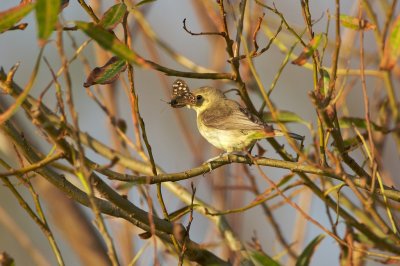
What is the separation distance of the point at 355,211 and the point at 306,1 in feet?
3.47

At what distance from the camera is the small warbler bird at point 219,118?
9.83 feet

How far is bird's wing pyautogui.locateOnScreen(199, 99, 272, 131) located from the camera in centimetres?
323

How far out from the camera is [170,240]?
2.10 metres

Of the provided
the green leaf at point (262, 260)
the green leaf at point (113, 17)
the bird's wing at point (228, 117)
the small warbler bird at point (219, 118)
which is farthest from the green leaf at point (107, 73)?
the bird's wing at point (228, 117)

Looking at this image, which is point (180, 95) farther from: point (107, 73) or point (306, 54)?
point (306, 54)


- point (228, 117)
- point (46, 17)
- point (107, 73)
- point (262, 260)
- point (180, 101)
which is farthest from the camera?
point (228, 117)

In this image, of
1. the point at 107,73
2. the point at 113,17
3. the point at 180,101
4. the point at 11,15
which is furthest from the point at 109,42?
the point at 180,101

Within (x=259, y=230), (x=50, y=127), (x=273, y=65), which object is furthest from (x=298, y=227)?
(x=273, y=65)

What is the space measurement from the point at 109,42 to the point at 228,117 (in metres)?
2.09

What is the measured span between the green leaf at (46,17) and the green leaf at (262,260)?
1294 mm

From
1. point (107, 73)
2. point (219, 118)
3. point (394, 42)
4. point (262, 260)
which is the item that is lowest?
point (262, 260)

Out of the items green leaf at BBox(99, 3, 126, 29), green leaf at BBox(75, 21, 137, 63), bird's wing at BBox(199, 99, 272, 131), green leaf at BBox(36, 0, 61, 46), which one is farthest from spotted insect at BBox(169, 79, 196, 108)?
green leaf at BBox(36, 0, 61, 46)

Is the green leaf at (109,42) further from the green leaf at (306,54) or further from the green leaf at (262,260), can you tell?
the green leaf at (262,260)

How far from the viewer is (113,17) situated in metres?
1.71
